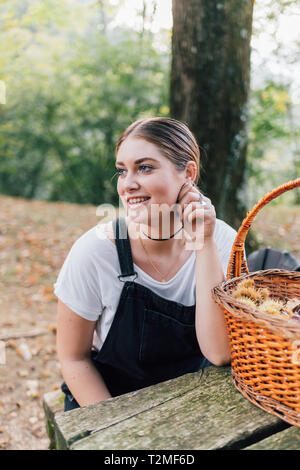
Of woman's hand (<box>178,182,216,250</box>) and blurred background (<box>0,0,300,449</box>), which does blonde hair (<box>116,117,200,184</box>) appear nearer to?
woman's hand (<box>178,182,216,250</box>)

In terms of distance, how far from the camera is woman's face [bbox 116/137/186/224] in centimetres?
167

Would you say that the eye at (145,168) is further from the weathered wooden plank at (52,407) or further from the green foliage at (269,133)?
the green foliage at (269,133)

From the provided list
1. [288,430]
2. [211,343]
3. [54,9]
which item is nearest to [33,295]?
[211,343]

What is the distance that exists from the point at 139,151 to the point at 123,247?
0.43 metres

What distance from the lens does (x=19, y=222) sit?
7.01 m

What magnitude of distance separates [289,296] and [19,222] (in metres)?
6.17

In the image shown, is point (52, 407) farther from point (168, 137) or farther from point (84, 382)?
point (168, 137)

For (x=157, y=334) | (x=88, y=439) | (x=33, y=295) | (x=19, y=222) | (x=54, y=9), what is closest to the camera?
(x=88, y=439)

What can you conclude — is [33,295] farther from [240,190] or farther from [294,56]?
[294,56]

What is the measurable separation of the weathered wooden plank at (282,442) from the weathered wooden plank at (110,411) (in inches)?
12.0

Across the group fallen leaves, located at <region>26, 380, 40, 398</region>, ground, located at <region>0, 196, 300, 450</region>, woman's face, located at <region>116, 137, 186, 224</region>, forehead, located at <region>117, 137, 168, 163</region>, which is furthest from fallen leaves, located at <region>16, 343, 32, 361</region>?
forehead, located at <region>117, 137, 168, 163</region>

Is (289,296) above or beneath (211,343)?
above

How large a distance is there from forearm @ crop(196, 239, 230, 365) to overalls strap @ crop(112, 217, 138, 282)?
0.33 meters

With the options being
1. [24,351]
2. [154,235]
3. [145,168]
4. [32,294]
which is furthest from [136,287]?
[32,294]
